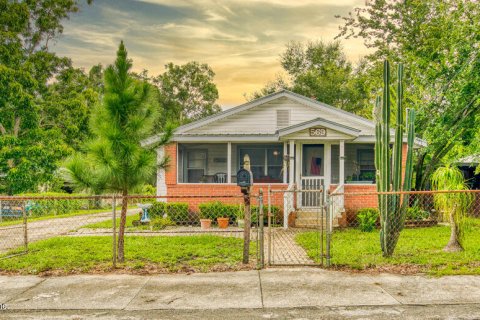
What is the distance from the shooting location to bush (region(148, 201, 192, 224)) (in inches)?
565

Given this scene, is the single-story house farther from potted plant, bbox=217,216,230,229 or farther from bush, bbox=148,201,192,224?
potted plant, bbox=217,216,230,229

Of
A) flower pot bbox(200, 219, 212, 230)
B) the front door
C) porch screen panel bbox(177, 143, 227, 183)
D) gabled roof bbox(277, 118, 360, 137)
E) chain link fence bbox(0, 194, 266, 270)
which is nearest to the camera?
chain link fence bbox(0, 194, 266, 270)

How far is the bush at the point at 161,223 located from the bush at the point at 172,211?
218 millimetres

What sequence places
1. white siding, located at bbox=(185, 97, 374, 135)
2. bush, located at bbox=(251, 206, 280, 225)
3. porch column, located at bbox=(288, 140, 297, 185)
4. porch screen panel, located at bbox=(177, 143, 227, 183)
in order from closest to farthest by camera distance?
bush, located at bbox=(251, 206, 280, 225) < porch column, located at bbox=(288, 140, 297, 185) < white siding, located at bbox=(185, 97, 374, 135) < porch screen panel, located at bbox=(177, 143, 227, 183)

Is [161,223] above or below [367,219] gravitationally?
below

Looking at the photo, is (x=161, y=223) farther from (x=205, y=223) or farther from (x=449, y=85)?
(x=449, y=85)

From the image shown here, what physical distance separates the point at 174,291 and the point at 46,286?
2.17 meters

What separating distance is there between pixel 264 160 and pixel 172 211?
4281 millimetres

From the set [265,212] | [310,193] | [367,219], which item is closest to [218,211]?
[265,212]

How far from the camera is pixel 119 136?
749cm

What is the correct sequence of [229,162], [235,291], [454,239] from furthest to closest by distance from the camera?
[229,162]
[454,239]
[235,291]

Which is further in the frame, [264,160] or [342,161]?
[264,160]

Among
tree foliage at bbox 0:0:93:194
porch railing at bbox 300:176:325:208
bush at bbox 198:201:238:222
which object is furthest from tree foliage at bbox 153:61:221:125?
bush at bbox 198:201:238:222

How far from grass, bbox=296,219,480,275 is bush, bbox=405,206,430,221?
1.32 m
